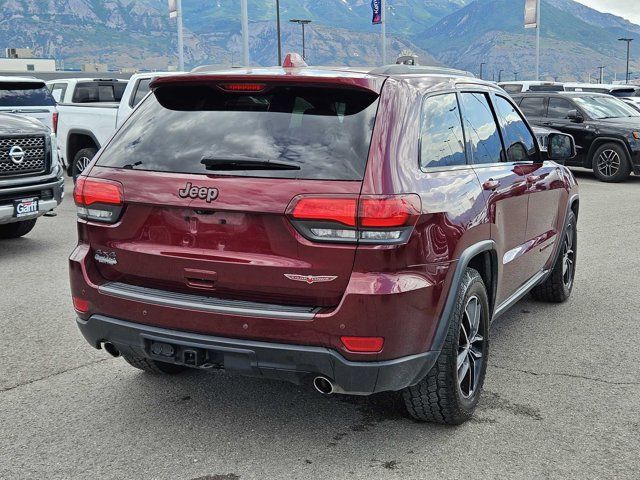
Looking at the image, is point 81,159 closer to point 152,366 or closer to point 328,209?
point 152,366

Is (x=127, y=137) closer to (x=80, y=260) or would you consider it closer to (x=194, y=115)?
(x=194, y=115)

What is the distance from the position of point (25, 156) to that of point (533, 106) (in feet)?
40.5

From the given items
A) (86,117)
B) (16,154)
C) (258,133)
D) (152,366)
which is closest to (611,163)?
(86,117)

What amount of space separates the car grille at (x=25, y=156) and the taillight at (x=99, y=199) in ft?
15.8

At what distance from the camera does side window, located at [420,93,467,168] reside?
357cm

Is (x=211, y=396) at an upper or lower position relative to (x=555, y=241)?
lower

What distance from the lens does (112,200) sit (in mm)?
3570

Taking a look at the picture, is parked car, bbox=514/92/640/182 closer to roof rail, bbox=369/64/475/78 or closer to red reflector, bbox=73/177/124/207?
roof rail, bbox=369/64/475/78

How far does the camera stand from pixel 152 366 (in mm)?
4387

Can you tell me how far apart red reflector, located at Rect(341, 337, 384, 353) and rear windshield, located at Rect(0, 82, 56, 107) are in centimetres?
846

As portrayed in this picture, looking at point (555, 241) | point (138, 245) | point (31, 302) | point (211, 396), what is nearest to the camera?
point (138, 245)

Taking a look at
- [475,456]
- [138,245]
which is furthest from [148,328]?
[475,456]

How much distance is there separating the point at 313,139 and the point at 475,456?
63.4 inches

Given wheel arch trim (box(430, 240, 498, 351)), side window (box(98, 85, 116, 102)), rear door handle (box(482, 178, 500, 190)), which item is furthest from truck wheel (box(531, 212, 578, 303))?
side window (box(98, 85, 116, 102))
